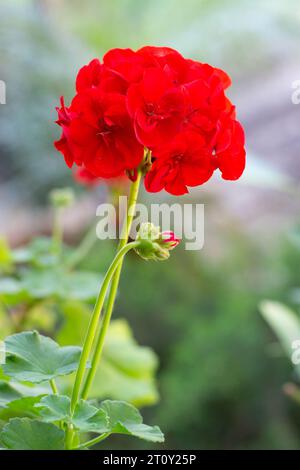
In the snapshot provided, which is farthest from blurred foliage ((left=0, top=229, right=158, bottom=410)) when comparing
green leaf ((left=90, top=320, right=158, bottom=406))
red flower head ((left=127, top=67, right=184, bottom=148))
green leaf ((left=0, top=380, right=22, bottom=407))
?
red flower head ((left=127, top=67, right=184, bottom=148))

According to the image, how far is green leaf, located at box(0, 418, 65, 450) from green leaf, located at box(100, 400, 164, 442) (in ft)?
0.08

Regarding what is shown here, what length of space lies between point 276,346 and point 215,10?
1604mm

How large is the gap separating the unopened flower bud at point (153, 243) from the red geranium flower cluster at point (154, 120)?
0.02 metres

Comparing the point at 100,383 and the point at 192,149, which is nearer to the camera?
the point at 192,149

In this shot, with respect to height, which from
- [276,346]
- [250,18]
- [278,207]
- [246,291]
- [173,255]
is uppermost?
[250,18]

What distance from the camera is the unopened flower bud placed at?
12.3 inches

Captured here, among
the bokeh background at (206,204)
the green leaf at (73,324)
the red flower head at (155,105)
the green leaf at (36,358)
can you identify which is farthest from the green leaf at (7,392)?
the bokeh background at (206,204)

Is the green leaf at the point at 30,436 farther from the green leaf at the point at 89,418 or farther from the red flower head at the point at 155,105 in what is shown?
the red flower head at the point at 155,105

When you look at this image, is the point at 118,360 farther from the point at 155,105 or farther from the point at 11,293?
the point at 155,105

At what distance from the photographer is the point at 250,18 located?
2.43 metres

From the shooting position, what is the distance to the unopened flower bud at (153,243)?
31 cm

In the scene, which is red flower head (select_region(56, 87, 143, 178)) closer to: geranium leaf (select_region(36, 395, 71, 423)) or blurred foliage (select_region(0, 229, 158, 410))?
geranium leaf (select_region(36, 395, 71, 423))

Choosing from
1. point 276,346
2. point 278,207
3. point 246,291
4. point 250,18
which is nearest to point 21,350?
point 276,346

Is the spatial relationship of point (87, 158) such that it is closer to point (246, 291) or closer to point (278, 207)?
point (246, 291)
